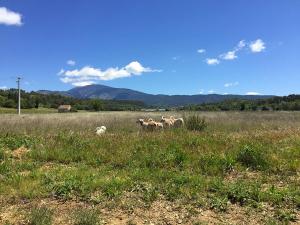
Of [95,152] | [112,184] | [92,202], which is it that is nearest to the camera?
[92,202]

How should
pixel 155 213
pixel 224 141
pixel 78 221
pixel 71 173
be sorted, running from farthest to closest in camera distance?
pixel 224 141, pixel 71 173, pixel 155 213, pixel 78 221

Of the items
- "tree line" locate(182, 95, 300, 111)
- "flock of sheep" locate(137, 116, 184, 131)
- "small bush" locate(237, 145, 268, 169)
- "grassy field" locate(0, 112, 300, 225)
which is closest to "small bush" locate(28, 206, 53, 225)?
"grassy field" locate(0, 112, 300, 225)

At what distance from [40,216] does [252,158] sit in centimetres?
577

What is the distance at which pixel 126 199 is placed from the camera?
27.8ft

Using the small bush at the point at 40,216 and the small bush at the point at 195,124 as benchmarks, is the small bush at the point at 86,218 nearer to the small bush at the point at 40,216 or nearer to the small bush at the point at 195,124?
the small bush at the point at 40,216

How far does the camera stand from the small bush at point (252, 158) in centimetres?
1105

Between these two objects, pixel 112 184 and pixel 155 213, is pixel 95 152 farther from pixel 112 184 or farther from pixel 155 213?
pixel 155 213

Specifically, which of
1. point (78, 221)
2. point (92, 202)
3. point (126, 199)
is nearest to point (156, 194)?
point (126, 199)

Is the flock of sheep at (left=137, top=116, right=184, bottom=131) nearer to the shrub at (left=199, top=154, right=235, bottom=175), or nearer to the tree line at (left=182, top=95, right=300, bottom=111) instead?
the shrub at (left=199, top=154, right=235, bottom=175)

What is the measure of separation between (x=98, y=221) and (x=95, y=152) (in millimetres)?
5547

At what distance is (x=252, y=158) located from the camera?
36.7 ft

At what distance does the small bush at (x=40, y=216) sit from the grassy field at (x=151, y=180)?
18 mm

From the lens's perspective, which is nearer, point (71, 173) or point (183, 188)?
point (183, 188)

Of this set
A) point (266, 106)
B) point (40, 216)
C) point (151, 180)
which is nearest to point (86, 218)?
point (40, 216)
